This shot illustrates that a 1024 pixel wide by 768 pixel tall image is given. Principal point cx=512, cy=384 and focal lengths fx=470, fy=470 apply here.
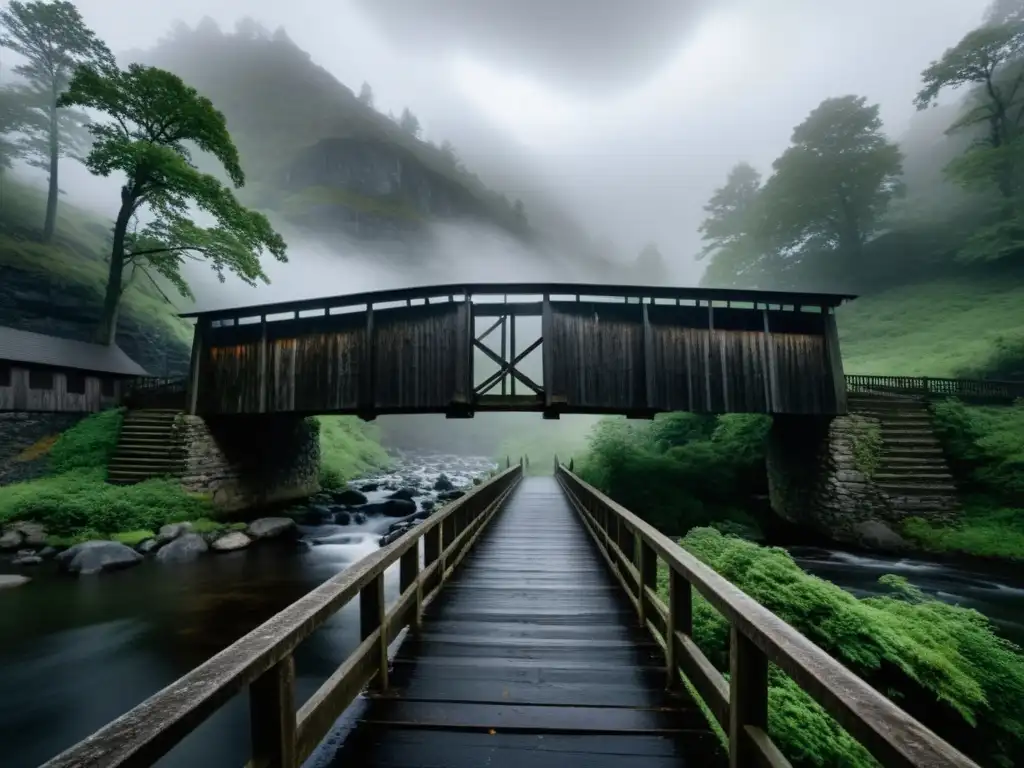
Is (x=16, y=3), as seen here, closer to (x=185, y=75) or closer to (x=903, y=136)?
(x=903, y=136)

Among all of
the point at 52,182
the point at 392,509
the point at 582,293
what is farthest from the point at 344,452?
the point at 52,182

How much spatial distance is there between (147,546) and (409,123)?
129 m

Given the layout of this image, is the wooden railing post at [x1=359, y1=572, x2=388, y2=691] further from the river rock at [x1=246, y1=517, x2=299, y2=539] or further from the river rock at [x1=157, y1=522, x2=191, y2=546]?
the river rock at [x1=246, y1=517, x2=299, y2=539]

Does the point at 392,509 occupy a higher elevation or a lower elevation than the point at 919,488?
lower

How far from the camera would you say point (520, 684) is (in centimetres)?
352

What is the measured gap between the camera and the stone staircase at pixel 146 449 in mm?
15469

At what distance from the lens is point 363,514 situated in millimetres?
18344

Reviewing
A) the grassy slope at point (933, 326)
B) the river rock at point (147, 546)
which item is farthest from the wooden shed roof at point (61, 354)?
the grassy slope at point (933, 326)

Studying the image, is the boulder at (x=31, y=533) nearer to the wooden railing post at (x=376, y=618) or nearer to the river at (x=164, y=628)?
the river at (x=164, y=628)

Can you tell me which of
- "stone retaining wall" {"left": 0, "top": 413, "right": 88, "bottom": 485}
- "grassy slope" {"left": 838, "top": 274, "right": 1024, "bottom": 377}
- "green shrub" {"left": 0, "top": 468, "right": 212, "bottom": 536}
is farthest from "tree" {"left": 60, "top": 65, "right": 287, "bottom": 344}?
"grassy slope" {"left": 838, "top": 274, "right": 1024, "bottom": 377}

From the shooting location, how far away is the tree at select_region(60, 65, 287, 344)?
1792 centimetres

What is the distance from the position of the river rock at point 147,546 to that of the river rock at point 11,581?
2319 mm

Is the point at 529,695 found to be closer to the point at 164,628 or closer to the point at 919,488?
the point at 164,628

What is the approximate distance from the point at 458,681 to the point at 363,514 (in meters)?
16.0
